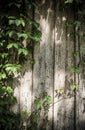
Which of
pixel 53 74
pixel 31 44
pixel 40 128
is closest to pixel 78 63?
pixel 53 74

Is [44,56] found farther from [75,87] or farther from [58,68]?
[75,87]

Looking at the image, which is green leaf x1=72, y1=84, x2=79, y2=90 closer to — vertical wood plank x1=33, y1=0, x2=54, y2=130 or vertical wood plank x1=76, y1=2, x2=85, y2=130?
vertical wood plank x1=76, y1=2, x2=85, y2=130

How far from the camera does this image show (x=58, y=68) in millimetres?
3908

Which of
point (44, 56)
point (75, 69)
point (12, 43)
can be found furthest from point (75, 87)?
point (12, 43)

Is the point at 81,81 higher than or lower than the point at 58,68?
lower

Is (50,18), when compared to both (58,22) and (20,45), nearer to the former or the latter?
(58,22)

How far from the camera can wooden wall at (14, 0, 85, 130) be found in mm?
3861

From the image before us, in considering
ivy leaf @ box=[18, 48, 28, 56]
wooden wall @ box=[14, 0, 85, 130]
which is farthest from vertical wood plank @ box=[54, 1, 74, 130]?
ivy leaf @ box=[18, 48, 28, 56]

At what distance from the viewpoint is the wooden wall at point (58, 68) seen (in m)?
3.86

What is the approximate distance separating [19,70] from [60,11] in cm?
92

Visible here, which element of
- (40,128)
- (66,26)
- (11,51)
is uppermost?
(66,26)

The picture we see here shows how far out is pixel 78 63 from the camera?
3.94m

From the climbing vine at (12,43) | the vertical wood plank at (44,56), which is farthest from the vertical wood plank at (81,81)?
the climbing vine at (12,43)

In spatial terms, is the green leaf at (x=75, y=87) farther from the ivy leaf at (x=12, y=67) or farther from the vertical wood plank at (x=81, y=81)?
the ivy leaf at (x=12, y=67)
